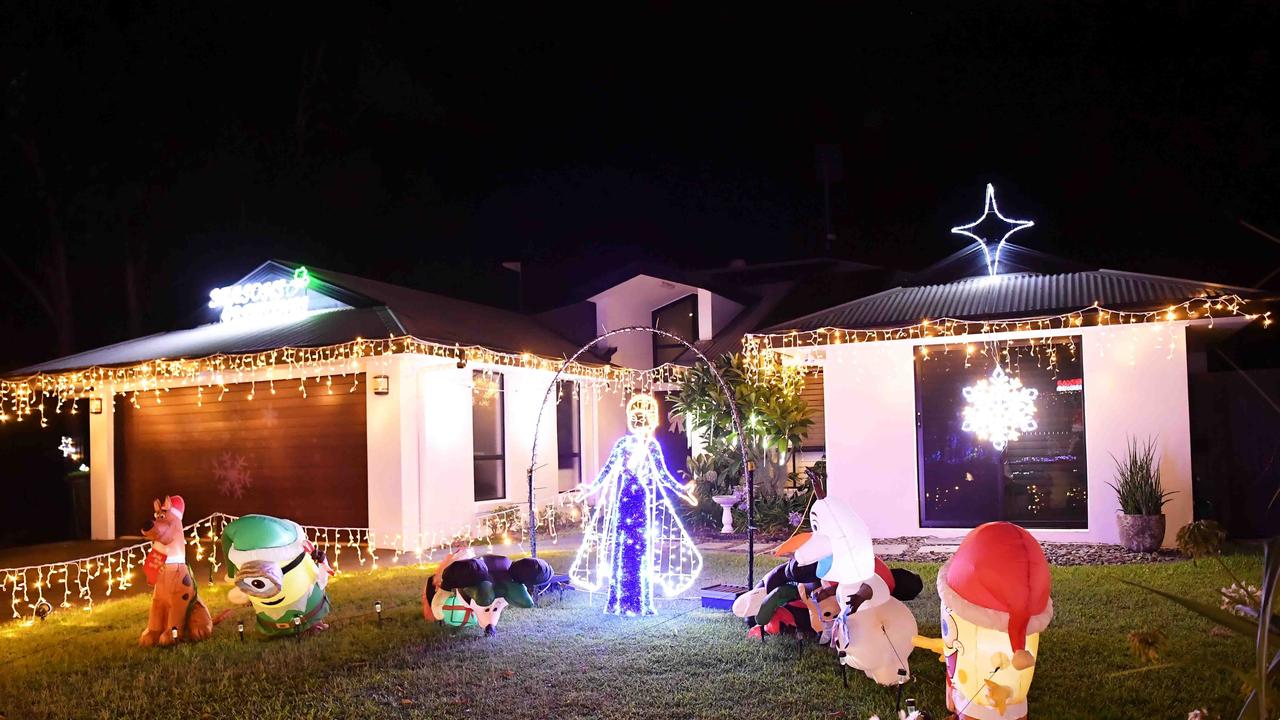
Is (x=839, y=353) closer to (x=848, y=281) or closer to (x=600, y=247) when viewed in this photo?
(x=848, y=281)

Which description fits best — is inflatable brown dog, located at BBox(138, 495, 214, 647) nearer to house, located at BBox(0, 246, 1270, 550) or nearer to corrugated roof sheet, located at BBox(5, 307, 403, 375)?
house, located at BBox(0, 246, 1270, 550)

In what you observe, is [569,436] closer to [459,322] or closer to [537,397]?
[537,397]

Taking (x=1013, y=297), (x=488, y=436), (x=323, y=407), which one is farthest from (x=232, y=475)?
(x=1013, y=297)

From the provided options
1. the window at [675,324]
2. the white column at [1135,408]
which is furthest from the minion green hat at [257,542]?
the window at [675,324]

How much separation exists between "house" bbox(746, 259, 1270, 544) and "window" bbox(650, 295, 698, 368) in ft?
20.7

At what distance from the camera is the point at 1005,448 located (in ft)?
40.5

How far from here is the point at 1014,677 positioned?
475 cm

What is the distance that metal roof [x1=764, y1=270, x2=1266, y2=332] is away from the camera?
442 inches

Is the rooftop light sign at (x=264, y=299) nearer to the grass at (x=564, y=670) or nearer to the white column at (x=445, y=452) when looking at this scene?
the white column at (x=445, y=452)

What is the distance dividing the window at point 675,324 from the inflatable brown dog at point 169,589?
501 inches

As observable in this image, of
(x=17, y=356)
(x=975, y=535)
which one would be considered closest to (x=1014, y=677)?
(x=975, y=535)

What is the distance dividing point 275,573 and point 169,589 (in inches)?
38.2

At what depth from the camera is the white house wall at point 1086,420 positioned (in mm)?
11305

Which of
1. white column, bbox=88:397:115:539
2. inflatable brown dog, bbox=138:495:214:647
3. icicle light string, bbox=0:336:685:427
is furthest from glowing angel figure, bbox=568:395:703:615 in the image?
white column, bbox=88:397:115:539
